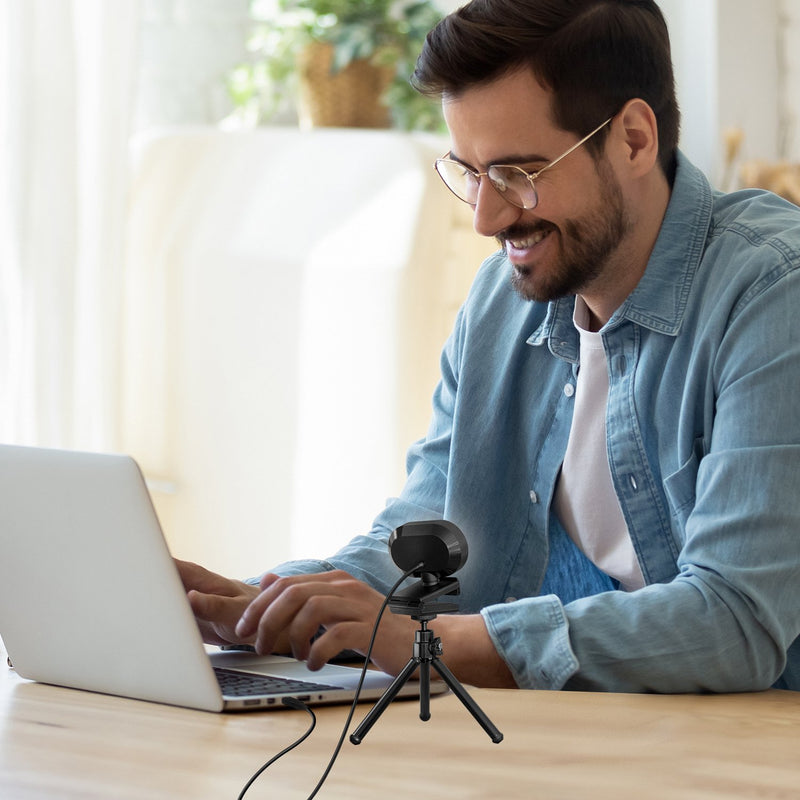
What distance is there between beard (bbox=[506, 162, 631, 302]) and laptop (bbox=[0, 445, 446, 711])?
52cm

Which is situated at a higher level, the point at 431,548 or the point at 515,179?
the point at 515,179

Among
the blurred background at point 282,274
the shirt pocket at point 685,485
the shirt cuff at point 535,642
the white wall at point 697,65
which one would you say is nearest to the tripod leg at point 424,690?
the shirt cuff at point 535,642

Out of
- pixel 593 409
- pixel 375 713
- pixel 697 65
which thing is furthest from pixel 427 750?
pixel 697 65

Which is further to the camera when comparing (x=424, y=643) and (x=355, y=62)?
(x=355, y=62)

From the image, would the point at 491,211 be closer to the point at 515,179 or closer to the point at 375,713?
the point at 515,179

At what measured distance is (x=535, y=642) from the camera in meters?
1.11

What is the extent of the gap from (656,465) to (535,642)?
1.02 ft

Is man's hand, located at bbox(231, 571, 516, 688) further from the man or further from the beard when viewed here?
the beard

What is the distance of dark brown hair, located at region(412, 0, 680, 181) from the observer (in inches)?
52.9

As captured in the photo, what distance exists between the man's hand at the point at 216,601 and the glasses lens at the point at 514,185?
1.65 feet

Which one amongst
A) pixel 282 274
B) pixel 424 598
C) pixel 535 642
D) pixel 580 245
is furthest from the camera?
pixel 282 274

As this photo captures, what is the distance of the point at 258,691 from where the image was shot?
102 centimetres

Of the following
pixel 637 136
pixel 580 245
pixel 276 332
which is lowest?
pixel 276 332

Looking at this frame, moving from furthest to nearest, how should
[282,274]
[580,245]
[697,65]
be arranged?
[697,65] < [282,274] < [580,245]
